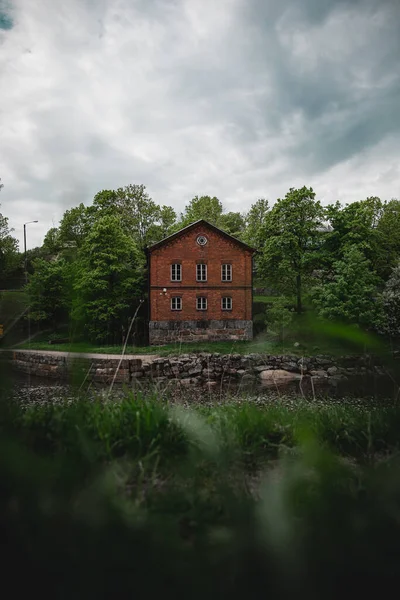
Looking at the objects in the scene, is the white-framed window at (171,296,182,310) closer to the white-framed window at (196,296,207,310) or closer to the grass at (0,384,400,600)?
the white-framed window at (196,296,207,310)

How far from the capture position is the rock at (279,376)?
17.6 metres

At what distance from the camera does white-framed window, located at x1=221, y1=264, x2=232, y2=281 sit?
3006cm

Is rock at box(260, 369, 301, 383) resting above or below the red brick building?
below

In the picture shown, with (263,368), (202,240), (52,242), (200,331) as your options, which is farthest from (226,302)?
(52,242)

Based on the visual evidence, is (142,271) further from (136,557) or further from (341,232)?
(136,557)

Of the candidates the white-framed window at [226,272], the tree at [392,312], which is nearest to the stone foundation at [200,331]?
the white-framed window at [226,272]

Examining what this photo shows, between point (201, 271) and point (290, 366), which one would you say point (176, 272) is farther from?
point (290, 366)

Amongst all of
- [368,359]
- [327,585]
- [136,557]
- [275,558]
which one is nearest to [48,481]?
[136,557]

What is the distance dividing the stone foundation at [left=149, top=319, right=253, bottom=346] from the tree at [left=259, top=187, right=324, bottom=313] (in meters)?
4.54

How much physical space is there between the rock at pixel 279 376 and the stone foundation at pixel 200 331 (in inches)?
368

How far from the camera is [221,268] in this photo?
98.7 ft

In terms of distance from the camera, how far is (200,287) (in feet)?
97.3

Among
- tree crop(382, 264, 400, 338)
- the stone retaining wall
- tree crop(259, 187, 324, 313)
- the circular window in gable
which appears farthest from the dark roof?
tree crop(382, 264, 400, 338)

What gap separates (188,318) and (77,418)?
2720 centimetres
